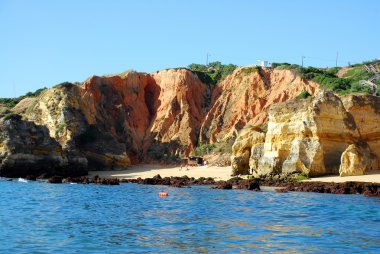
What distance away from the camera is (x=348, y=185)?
3238 cm

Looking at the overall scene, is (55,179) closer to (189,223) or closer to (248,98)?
(189,223)

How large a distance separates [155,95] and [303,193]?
4087 cm

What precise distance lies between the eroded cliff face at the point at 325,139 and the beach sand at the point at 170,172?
23.0 feet

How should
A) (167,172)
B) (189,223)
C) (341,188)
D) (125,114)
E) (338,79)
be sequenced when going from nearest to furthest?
(189,223), (341,188), (167,172), (338,79), (125,114)

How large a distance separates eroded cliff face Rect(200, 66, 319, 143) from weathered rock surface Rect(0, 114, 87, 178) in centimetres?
2197

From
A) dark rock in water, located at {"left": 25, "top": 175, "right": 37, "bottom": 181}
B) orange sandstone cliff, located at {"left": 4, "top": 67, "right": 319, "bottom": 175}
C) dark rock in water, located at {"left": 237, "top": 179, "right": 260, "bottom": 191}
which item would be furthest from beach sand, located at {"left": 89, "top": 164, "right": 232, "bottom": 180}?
dark rock in water, located at {"left": 237, "top": 179, "right": 260, "bottom": 191}

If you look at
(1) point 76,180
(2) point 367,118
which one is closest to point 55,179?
(1) point 76,180

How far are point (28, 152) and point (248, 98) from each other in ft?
96.2

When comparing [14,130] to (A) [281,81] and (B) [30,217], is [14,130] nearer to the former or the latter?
(B) [30,217]

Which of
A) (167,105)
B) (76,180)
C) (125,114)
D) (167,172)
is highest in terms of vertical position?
(167,105)

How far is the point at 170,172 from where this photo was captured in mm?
50125

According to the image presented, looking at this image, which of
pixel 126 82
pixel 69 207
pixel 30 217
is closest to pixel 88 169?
pixel 126 82

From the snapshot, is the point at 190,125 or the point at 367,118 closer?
the point at 367,118

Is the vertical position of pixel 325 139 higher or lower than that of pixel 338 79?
lower
